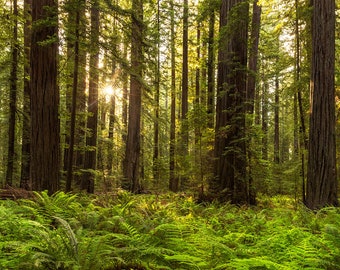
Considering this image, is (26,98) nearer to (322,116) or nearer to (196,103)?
(196,103)

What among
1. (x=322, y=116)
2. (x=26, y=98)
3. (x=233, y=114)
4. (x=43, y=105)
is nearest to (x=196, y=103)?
(x=233, y=114)

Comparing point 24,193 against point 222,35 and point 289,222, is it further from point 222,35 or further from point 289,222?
point 222,35

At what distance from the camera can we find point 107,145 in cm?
1592

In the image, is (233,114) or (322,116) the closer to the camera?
(322,116)

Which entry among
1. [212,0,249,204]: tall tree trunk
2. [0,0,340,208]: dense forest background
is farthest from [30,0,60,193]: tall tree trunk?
[212,0,249,204]: tall tree trunk

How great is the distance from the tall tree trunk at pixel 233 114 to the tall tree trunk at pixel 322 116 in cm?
207

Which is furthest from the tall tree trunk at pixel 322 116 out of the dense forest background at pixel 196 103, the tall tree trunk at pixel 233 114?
the tall tree trunk at pixel 233 114

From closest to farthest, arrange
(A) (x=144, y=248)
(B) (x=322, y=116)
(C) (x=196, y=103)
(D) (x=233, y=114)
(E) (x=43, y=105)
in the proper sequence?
1. (A) (x=144, y=248)
2. (E) (x=43, y=105)
3. (B) (x=322, y=116)
4. (D) (x=233, y=114)
5. (C) (x=196, y=103)

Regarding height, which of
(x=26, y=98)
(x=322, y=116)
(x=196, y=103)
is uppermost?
(x=26, y=98)

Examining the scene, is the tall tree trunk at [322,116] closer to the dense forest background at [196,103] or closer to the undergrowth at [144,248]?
the dense forest background at [196,103]

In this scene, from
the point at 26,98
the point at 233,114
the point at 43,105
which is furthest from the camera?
the point at 26,98

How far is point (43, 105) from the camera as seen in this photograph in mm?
7020

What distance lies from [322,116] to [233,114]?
8.77 feet

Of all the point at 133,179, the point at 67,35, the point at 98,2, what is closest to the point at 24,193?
the point at 67,35
